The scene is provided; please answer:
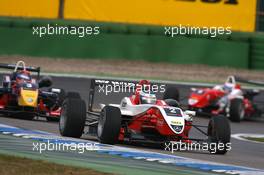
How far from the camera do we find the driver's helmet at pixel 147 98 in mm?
14703

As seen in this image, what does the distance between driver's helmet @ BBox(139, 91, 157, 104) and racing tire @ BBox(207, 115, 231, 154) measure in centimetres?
110

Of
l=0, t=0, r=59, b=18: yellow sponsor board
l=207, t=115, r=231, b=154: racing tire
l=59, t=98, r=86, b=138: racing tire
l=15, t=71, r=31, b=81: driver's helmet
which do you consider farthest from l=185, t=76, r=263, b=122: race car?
l=0, t=0, r=59, b=18: yellow sponsor board

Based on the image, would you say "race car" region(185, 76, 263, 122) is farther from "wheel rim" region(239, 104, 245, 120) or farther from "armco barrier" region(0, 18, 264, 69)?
"armco barrier" region(0, 18, 264, 69)

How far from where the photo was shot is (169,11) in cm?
3266

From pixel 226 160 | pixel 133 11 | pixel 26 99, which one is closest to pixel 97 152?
pixel 226 160

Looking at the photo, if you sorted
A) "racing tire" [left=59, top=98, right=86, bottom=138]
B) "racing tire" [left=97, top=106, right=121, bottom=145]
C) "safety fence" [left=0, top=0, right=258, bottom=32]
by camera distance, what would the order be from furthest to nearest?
"safety fence" [left=0, top=0, right=258, bottom=32] < "racing tire" [left=59, top=98, right=86, bottom=138] < "racing tire" [left=97, top=106, right=121, bottom=145]

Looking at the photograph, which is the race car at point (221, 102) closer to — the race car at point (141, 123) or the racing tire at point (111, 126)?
the race car at point (141, 123)

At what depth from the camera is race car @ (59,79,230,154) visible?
1370 centimetres

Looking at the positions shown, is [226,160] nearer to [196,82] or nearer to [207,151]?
[207,151]

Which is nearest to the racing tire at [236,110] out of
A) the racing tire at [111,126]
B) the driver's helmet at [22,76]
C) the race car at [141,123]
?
the driver's helmet at [22,76]

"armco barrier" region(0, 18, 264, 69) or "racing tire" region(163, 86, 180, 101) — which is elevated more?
"armco barrier" region(0, 18, 264, 69)

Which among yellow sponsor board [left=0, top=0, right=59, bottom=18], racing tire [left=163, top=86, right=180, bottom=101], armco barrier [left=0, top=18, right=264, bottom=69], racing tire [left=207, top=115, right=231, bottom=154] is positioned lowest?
racing tire [left=207, top=115, right=231, bottom=154]

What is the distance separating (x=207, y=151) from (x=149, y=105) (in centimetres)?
119

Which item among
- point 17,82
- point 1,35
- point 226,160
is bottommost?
point 226,160
